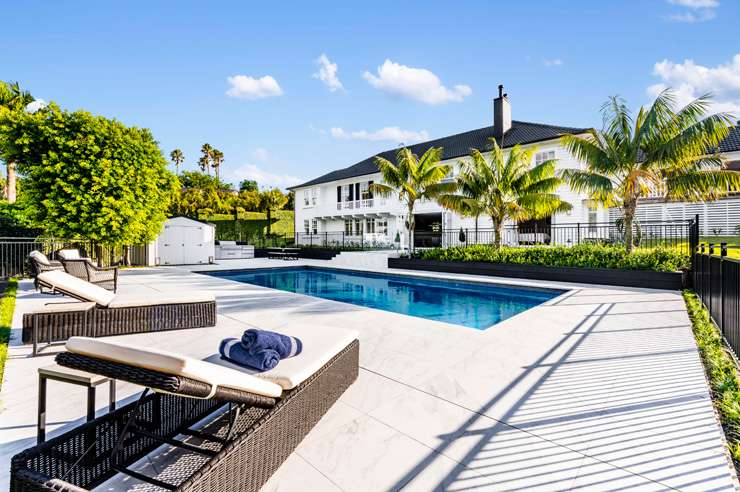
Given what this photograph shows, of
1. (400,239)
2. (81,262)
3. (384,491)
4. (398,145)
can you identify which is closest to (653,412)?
(384,491)

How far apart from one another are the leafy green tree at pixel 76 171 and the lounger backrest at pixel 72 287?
1070cm

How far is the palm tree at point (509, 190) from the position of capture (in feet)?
48.3

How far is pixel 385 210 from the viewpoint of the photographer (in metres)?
28.8

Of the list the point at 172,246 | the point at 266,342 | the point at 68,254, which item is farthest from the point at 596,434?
the point at 172,246

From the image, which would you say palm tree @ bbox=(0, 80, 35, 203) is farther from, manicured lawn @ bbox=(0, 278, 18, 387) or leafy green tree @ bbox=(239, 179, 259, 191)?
leafy green tree @ bbox=(239, 179, 259, 191)

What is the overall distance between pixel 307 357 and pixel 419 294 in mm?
9462

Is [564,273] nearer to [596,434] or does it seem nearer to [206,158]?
[596,434]

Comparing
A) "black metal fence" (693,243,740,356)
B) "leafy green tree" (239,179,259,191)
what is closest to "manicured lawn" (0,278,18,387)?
"black metal fence" (693,243,740,356)

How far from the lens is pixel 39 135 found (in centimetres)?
1422

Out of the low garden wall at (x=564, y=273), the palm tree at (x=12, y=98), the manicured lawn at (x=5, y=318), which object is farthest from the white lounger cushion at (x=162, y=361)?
the palm tree at (x=12, y=98)

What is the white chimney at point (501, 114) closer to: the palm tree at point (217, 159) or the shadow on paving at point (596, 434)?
the shadow on paving at point (596, 434)

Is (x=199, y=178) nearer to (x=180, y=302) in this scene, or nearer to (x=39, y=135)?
(x=39, y=135)

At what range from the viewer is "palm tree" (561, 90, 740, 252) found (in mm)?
10711

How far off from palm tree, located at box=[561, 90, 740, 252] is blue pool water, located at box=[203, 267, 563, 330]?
402 centimetres
